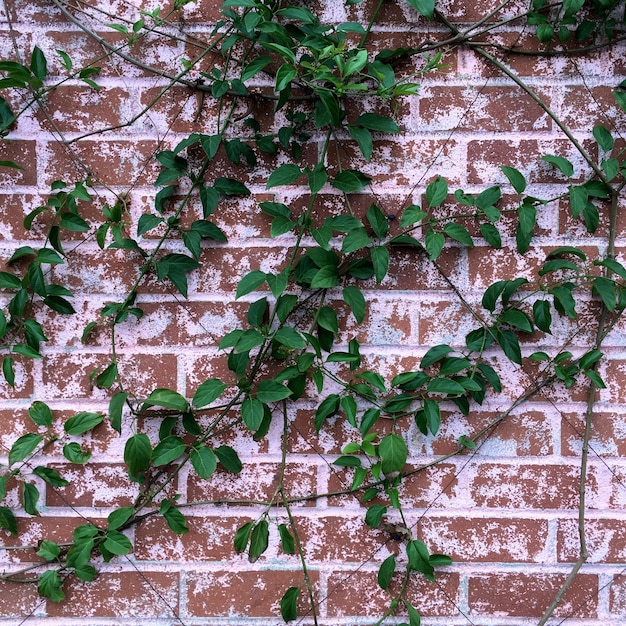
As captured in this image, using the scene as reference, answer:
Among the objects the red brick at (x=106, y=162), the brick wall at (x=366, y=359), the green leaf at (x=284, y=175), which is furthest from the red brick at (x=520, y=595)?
the red brick at (x=106, y=162)

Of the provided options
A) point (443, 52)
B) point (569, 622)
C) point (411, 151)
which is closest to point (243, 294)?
point (411, 151)

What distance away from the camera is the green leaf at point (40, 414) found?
3.03 feet

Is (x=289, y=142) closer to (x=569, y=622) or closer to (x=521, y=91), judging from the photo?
(x=521, y=91)

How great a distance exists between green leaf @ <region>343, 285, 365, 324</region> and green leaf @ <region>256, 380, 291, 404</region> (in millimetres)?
157

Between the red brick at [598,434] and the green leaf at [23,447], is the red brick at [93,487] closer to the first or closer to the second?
the green leaf at [23,447]

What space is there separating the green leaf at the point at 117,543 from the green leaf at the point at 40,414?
201mm

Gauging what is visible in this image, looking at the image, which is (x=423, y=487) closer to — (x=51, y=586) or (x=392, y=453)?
(x=392, y=453)

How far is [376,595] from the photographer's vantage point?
3.12 feet

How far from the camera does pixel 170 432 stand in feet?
3.09

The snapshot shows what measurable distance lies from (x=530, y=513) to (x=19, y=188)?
0.98 meters

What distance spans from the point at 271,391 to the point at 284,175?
330mm

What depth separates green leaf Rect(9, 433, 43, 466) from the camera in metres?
0.92

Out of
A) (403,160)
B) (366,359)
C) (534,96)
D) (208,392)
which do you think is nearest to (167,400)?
(208,392)

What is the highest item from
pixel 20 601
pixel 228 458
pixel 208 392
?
pixel 208 392
